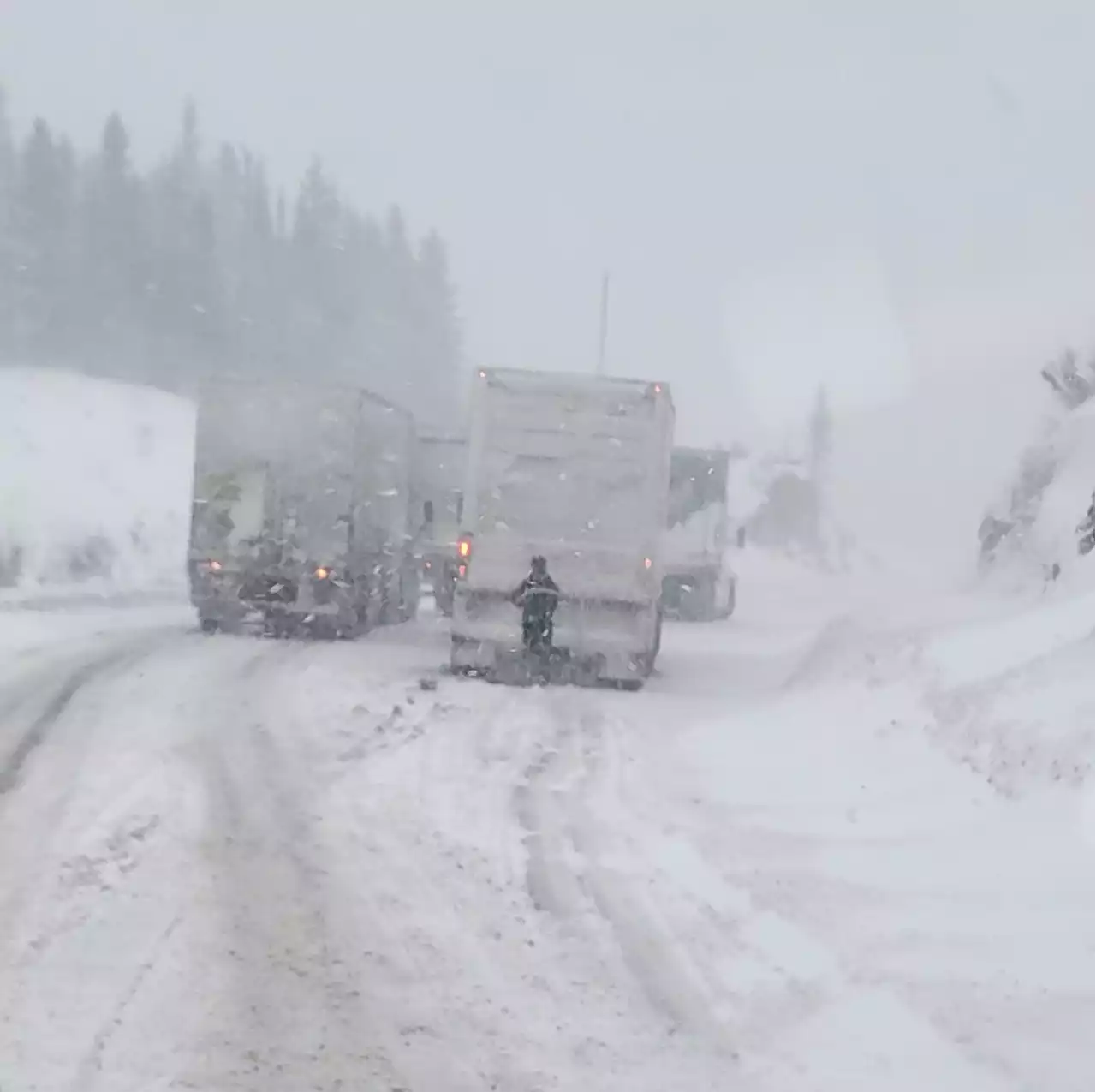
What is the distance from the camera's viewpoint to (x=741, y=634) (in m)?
30.7

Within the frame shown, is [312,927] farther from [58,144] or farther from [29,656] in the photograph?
[58,144]

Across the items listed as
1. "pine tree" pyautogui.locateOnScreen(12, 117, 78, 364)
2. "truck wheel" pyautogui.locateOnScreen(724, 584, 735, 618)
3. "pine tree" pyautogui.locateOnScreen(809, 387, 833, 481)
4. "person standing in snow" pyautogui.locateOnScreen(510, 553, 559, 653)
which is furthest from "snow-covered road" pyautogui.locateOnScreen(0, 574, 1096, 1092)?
"pine tree" pyautogui.locateOnScreen(809, 387, 833, 481)

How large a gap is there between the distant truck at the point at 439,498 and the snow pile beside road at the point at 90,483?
8.18 meters

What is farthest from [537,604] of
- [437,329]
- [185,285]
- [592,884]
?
[437,329]

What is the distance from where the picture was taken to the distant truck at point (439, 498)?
29984 millimetres

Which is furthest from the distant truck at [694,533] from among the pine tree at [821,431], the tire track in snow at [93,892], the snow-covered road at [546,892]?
the pine tree at [821,431]

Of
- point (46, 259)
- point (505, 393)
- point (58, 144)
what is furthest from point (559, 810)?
point (58, 144)

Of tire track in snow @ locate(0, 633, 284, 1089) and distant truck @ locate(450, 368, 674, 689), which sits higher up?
distant truck @ locate(450, 368, 674, 689)

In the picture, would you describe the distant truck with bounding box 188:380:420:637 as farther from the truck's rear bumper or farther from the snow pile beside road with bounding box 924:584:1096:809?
the snow pile beside road with bounding box 924:584:1096:809

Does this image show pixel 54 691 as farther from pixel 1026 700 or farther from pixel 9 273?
pixel 9 273

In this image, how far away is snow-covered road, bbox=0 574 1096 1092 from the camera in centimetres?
543

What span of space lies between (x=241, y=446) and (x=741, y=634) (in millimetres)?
12489

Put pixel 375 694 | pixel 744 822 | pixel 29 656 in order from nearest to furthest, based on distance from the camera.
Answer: pixel 744 822 → pixel 375 694 → pixel 29 656

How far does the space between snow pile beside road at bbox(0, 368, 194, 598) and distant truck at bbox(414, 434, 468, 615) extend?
8.18 metres
